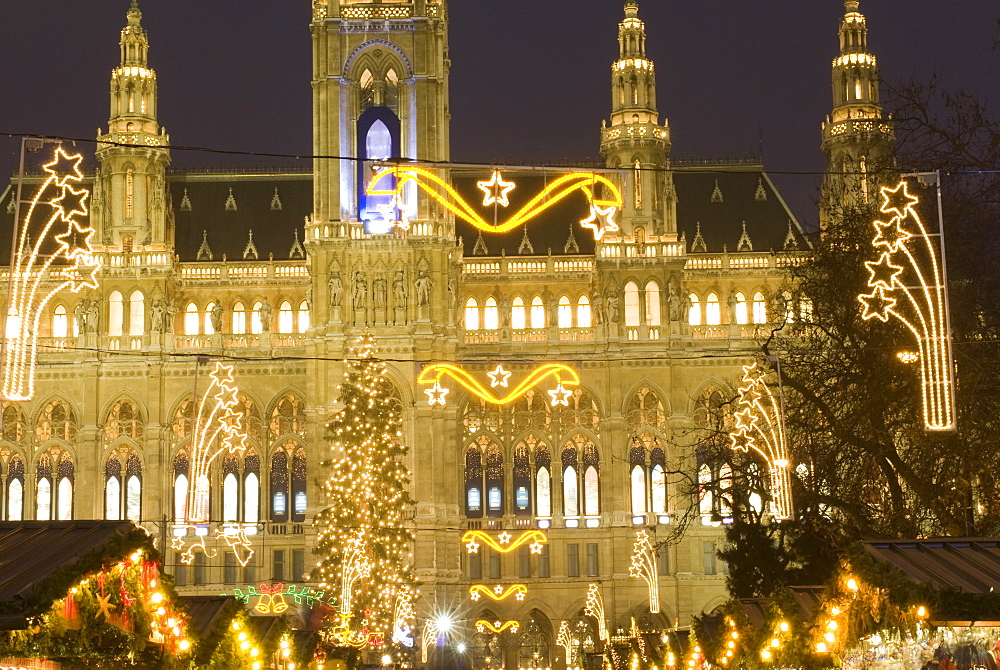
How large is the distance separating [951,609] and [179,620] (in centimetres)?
988

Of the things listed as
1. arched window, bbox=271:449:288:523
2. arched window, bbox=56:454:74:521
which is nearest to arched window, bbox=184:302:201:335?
arched window, bbox=271:449:288:523

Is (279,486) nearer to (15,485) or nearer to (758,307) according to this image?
→ (15,485)

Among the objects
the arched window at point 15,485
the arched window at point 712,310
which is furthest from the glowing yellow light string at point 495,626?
the arched window at point 15,485

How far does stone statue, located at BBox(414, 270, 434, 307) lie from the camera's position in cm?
7075

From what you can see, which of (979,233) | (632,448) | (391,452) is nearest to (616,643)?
(391,452)

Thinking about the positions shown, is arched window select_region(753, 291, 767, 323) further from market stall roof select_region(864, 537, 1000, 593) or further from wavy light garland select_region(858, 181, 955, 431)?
market stall roof select_region(864, 537, 1000, 593)

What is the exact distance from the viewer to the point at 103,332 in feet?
243

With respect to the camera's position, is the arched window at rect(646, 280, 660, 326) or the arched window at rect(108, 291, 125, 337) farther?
the arched window at rect(108, 291, 125, 337)

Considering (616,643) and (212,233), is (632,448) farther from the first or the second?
(212,233)

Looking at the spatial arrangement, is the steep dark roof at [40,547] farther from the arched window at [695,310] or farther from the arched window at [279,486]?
the arched window at [695,310]

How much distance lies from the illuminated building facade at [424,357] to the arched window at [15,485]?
9cm

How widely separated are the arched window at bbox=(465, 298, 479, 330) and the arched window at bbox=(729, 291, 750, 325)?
11299mm

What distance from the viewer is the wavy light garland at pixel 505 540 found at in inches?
2793

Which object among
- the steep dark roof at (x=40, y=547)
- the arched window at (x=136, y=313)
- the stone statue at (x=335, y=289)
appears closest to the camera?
the steep dark roof at (x=40, y=547)
